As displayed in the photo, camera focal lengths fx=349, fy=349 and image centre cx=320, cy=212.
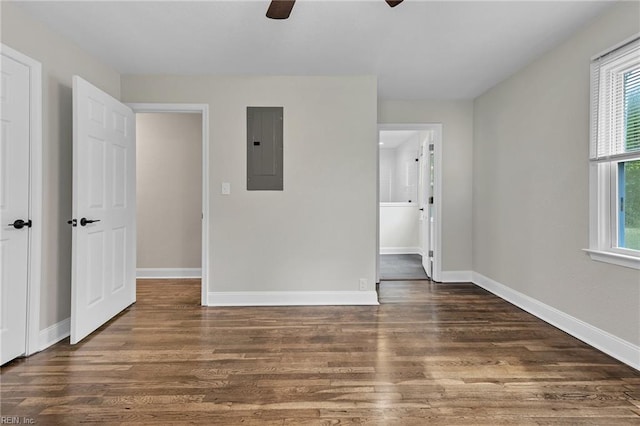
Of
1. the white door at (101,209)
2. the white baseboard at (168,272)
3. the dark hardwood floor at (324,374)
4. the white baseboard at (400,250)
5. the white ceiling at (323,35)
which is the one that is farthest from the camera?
the white baseboard at (400,250)

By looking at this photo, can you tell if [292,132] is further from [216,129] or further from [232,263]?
[232,263]

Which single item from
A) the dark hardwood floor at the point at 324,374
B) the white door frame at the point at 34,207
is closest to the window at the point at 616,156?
the dark hardwood floor at the point at 324,374

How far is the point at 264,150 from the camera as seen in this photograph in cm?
357

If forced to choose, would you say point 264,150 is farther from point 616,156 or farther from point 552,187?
point 616,156

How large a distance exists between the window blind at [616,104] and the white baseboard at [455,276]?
235 cm

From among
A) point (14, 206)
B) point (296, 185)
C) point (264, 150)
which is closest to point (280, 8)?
point (264, 150)

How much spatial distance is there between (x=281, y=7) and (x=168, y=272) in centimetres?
396

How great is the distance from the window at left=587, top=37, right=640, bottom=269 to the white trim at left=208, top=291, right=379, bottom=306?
1970 millimetres

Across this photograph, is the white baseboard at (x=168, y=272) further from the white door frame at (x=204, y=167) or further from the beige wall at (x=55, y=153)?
the beige wall at (x=55, y=153)

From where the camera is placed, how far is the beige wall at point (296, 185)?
11.7 ft

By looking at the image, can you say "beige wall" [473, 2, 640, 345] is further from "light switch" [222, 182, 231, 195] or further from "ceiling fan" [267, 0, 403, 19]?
"light switch" [222, 182, 231, 195]

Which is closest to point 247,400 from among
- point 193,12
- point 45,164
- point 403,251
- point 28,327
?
point 28,327

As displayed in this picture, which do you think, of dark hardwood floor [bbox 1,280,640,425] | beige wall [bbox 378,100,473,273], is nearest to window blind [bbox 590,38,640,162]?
dark hardwood floor [bbox 1,280,640,425]

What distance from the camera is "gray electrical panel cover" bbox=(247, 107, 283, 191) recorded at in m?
3.57
